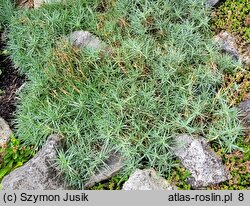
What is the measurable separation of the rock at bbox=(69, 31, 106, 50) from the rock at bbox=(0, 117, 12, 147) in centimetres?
129

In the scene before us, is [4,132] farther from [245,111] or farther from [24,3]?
[245,111]

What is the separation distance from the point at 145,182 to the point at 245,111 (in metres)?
1.37

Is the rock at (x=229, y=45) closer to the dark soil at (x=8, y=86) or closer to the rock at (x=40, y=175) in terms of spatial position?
the rock at (x=40, y=175)

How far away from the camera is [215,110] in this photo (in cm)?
401

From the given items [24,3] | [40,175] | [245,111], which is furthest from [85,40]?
[245,111]

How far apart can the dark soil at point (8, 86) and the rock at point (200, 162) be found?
221 centimetres

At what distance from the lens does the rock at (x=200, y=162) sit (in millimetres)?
3596

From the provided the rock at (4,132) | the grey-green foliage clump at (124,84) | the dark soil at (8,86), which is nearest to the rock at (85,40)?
the grey-green foliage clump at (124,84)

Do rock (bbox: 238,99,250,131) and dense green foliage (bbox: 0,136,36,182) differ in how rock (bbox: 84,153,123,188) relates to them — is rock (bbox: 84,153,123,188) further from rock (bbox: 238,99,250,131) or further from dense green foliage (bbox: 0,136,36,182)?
rock (bbox: 238,99,250,131)

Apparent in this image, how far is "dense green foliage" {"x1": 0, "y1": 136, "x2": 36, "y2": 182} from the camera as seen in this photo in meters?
4.13

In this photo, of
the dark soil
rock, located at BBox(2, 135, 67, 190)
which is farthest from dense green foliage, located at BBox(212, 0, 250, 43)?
the dark soil

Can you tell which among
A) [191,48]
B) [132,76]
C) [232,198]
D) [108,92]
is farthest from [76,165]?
[191,48]

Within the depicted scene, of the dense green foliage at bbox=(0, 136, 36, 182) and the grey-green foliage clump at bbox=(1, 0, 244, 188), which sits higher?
the grey-green foliage clump at bbox=(1, 0, 244, 188)

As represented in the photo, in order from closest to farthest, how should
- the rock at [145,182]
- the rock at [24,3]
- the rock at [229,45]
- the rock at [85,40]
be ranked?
1. the rock at [145,182]
2. the rock at [229,45]
3. the rock at [85,40]
4. the rock at [24,3]
